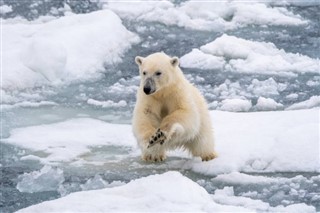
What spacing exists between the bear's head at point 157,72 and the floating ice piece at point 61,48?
2.61 m

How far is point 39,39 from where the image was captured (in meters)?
8.23

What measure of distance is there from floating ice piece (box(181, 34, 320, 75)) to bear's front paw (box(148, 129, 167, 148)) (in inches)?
143

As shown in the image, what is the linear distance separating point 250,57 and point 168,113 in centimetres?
348

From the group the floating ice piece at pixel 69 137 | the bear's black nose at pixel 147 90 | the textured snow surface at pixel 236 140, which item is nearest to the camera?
the bear's black nose at pixel 147 90

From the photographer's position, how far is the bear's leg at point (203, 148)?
5.52m

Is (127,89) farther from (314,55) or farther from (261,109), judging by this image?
(314,55)

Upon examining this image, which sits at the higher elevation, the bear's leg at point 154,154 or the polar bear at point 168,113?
the polar bear at point 168,113

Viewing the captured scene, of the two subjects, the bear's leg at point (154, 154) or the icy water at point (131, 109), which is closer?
the icy water at point (131, 109)

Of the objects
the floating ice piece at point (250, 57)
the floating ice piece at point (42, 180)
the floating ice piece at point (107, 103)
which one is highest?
the floating ice piece at point (42, 180)

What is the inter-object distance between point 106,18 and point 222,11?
2166 millimetres

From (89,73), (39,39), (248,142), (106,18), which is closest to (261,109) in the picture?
(248,142)

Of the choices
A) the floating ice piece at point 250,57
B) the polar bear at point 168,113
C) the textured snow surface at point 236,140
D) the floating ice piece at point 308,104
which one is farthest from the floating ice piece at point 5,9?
the polar bear at point 168,113

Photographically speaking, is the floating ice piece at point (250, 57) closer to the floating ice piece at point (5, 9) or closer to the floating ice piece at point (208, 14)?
the floating ice piece at point (208, 14)

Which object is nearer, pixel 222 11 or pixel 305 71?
pixel 305 71
